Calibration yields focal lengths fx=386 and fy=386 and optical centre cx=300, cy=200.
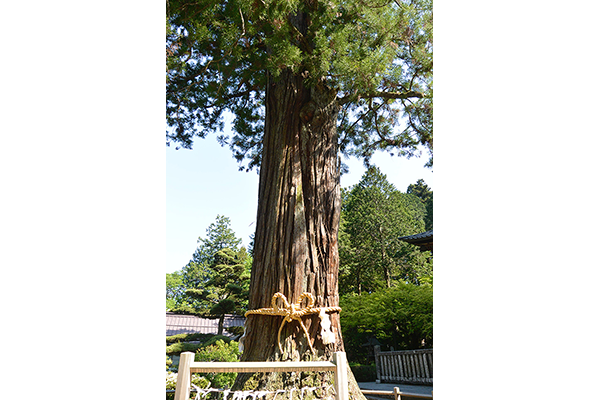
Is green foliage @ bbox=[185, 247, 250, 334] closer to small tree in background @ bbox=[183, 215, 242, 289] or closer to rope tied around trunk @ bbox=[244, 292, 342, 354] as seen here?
small tree in background @ bbox=[183, 215, 242, 289]

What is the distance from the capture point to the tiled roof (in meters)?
7.31

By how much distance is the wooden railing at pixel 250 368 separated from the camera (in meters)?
0.98

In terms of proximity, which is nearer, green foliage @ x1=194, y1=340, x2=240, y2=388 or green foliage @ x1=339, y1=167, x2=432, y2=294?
green foliage @ x1=194, y1=340, x2=240, y2=388

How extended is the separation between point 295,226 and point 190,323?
6619 mm

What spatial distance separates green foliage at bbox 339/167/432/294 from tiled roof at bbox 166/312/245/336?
2158 millimetres

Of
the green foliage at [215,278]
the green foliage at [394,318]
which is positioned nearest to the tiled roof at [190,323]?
the green foliage at [215,278]

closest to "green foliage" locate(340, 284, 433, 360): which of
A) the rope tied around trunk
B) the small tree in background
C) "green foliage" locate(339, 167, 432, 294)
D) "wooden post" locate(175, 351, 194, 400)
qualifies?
"green foliage" locate(339, 167, 432, 294)

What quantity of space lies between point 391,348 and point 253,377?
477 cm

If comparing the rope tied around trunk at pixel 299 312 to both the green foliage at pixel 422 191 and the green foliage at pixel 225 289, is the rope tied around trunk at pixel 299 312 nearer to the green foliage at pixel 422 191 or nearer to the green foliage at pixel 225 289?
the green foliage at pixel 225 289

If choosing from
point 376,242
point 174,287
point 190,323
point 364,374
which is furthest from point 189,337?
point 376,242
